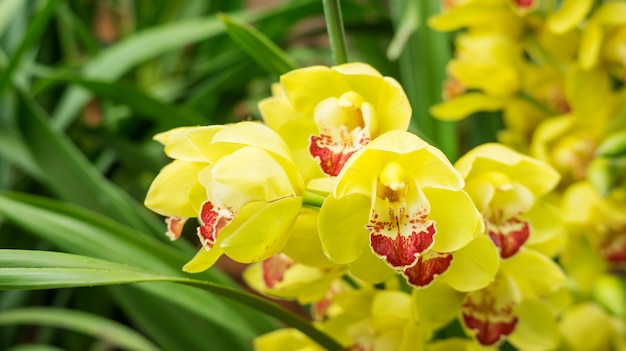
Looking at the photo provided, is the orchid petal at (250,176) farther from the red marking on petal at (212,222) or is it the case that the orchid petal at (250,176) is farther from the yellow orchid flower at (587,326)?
the yellow orchid flower at (587,326)

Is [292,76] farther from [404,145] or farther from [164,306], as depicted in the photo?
[164,306]

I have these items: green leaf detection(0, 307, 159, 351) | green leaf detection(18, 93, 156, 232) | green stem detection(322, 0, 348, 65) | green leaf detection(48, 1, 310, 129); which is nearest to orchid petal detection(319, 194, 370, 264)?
green stem detection(322, 0, 348, 65)

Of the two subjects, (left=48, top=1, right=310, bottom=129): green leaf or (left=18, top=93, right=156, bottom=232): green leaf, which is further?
(left=48, top=1, right=310, bottom=129): green leaf

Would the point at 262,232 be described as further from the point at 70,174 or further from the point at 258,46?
the point at 70,174

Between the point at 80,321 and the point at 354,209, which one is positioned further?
the point at 80,321

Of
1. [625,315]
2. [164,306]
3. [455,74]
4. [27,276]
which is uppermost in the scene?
[27,276]

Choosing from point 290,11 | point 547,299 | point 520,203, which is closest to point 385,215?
point 520,203

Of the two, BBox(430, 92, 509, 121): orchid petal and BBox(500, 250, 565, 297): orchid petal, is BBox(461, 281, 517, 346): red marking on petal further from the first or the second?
BBox(430, 92, 509, 121): orchid petal
